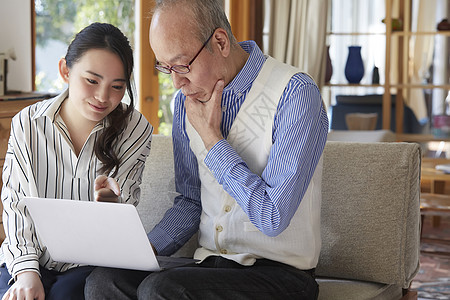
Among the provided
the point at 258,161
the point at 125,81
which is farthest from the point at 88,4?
the point at 258,161

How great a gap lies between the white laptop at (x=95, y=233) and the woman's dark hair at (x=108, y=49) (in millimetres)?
270

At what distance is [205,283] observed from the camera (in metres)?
1.60

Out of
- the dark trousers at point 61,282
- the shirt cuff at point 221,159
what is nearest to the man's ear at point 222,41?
the shirt cuff at point 221,159

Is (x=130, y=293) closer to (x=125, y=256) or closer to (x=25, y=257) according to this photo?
(x=125, y=256)

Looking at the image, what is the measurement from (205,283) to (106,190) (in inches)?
12.6

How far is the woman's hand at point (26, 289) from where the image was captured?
1.66m

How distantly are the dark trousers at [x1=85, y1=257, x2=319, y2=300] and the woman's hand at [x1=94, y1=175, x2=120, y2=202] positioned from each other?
0.54ft

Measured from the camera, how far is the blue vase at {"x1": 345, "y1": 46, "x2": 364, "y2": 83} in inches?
233

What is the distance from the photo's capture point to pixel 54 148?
1.91 m

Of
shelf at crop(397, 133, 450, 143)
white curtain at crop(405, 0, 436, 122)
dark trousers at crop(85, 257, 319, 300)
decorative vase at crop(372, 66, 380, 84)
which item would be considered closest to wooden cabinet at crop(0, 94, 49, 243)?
dark trousers at crop(85, 257, 319, 300)

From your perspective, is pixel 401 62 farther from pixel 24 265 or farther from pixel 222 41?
pixel 24 265

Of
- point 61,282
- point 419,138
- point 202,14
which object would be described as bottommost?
point 419,138

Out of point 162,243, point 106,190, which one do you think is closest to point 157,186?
point 162,243

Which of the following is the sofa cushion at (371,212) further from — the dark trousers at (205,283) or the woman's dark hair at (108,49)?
the woman's dark hair at (108,49)
